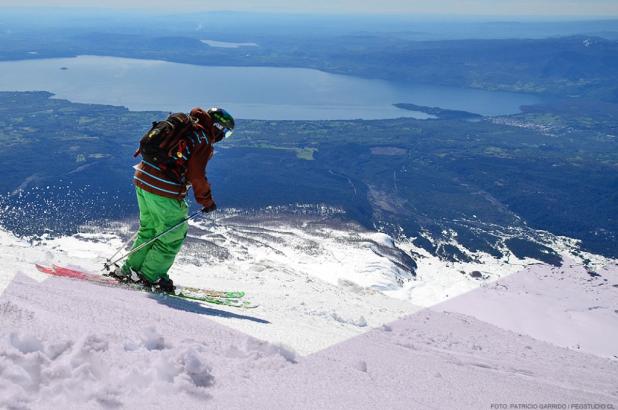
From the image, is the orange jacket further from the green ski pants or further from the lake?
the lake

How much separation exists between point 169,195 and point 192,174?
1.57 ft

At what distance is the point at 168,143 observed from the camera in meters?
6.39

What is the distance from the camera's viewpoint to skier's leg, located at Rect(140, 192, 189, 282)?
Result: 6.73 m

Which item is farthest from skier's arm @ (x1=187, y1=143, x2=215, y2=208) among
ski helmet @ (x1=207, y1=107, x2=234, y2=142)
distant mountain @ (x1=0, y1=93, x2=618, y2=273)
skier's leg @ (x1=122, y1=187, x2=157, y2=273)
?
distant mountain @ (x1=0, y1=93, x2=618, y2=273)

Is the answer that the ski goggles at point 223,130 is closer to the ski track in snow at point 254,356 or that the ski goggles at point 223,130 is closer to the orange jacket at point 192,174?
the orange jacket at point 192,174

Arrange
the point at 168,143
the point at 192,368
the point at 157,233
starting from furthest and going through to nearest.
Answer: the point at 157,233, the point at 168,143, the point at 192,368

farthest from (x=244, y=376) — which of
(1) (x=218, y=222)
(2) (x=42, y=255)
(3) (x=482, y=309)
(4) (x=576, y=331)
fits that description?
(1) (x=218, y=222)

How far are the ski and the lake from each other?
91.0 meters

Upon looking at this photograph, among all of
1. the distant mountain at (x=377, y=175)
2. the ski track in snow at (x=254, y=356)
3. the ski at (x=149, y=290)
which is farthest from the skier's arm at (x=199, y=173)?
Result: the distant mountain at (x=377, y=175)

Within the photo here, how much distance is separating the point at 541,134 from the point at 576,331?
81193 millimetres

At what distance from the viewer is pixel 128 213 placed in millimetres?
42312

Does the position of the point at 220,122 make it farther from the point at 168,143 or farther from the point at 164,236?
the point at 164,236

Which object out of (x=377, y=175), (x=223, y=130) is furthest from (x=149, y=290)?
(x=377, y=175)

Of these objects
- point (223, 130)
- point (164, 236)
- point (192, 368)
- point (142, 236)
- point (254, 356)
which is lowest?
point (142, 236)
